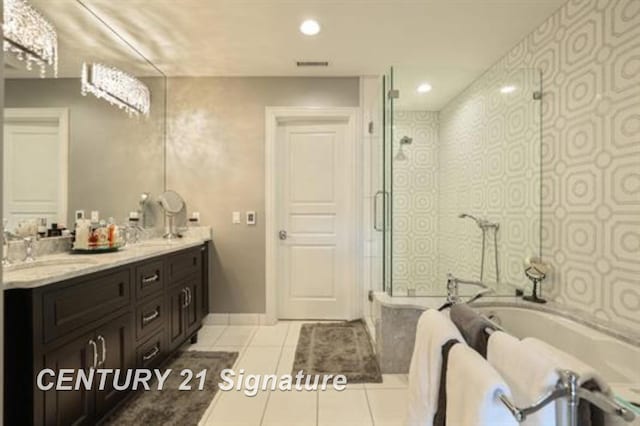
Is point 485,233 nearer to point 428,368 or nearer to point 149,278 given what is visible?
point 428,368

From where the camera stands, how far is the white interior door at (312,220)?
3500 millimetres

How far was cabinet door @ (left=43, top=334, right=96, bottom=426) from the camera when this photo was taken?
4.58 feet

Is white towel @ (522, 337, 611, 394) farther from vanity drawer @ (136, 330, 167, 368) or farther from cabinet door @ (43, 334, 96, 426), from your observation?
vanity drawer @ (136, 330, 167, 368)

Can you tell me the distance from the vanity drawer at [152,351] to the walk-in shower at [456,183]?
64.3 inches

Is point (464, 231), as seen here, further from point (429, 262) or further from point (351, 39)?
point (351, 39)

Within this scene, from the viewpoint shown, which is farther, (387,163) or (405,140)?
(405,140)

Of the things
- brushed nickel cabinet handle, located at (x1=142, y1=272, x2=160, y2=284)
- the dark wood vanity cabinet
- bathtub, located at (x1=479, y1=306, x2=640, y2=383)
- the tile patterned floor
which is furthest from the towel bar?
brushed nickel cabinet handle, located at (x1=142, y1=272, x2=160, y2=284)

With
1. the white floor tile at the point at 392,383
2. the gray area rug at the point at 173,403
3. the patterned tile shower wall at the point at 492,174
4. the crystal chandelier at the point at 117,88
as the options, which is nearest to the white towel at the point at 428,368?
the white floor tile at the point at 392,383

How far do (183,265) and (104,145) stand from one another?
1.15 m

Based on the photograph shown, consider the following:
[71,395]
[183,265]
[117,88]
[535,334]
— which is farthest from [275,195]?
[535,334]

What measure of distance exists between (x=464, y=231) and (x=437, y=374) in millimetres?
2323

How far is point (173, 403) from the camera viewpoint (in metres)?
2.00

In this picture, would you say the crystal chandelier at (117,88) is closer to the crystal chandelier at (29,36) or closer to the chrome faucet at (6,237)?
the crystal chandelier at (29,36)

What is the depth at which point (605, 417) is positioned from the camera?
91cm
